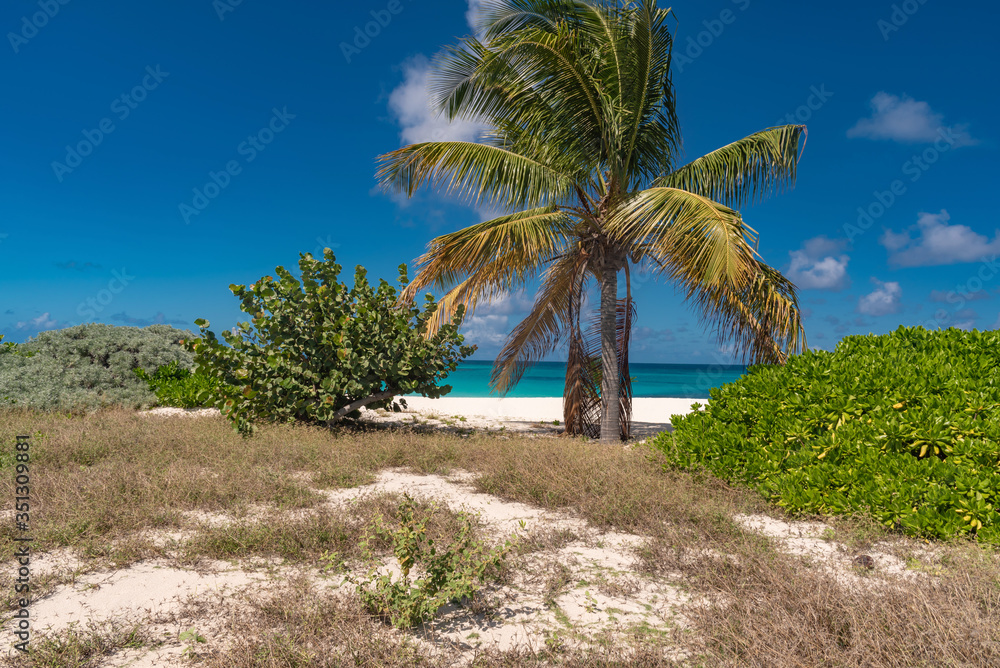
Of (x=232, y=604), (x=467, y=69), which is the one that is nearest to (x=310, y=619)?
(x=232, y=604)

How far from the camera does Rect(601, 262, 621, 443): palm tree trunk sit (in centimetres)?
1022

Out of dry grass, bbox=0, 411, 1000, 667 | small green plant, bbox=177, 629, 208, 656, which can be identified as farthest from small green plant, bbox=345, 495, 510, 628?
small green plant, bbox=177, 629, 208, 656

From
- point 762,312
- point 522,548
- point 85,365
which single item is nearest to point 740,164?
point 762,312

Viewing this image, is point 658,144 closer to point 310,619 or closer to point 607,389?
point 607,389

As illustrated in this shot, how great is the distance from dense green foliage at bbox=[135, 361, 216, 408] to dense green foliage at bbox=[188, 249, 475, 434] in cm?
363

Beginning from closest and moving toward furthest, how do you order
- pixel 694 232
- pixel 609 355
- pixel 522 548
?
1. pixel 522 548
2. pixel 694 232
3. pixel 609 355

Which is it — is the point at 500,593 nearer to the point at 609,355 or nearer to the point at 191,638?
the point at 191,638

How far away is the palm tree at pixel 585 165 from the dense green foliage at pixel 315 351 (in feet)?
3.64

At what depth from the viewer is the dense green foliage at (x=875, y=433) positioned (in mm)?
4133

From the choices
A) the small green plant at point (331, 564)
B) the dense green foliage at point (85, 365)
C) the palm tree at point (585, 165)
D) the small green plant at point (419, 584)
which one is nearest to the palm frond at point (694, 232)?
the palm tree at point (585, 165)

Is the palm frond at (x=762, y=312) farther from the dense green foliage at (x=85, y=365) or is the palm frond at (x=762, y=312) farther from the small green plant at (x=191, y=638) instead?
the dense green foliage at (x=85, y=365)

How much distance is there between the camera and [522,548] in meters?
4.13

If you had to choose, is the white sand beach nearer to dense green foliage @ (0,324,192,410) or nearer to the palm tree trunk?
the palm tree trunk

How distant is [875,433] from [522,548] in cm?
322
